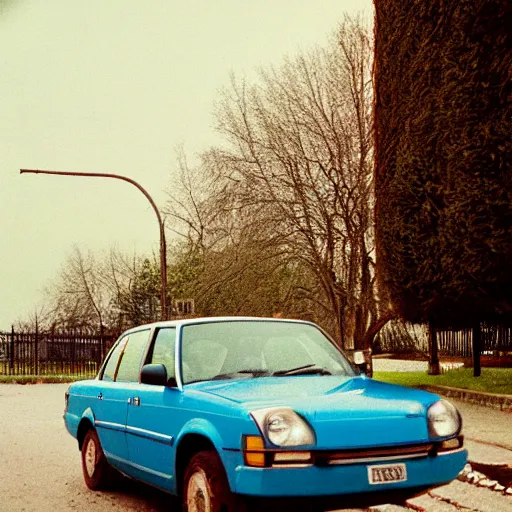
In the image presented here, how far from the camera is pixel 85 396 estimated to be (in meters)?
8.38

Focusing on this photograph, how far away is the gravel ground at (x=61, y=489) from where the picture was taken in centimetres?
714

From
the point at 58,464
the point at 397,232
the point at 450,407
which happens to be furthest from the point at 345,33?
the point at 450,407

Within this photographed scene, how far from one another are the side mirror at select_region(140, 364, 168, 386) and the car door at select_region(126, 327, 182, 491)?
0.40 ft

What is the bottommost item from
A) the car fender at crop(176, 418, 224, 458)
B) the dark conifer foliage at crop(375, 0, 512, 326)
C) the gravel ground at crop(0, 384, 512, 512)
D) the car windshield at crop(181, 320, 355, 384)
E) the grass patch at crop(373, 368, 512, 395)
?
the gravel ground at crop(0, 384, 512, 512)

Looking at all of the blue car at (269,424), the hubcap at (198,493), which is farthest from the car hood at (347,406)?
the hubcap at (198,493)

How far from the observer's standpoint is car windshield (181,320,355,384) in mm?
6496

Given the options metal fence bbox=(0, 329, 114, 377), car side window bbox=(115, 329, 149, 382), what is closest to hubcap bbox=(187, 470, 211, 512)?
car side window bbox=(115, 329, 149, 382)

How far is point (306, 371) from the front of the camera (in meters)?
6.53

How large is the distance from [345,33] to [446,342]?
14.8 metres

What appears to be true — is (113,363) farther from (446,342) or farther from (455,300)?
(446,342)

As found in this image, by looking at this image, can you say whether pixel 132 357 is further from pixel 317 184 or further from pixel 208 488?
pixel 317 184

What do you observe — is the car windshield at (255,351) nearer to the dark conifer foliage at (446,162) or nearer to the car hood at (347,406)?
the car hood at (347,406)

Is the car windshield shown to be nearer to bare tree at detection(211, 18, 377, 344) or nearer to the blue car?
the blue car

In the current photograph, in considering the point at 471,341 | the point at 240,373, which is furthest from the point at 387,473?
the point at 471,341
